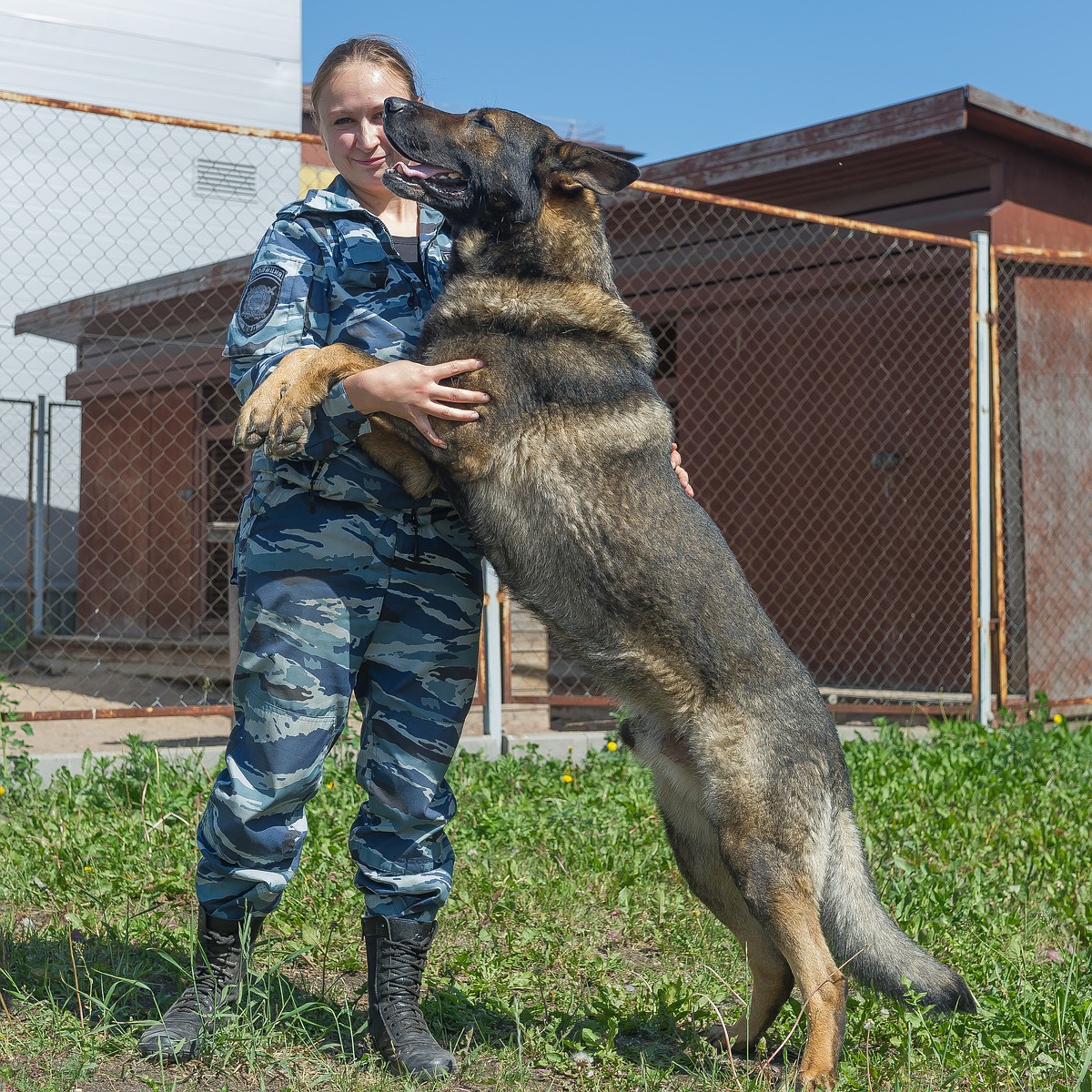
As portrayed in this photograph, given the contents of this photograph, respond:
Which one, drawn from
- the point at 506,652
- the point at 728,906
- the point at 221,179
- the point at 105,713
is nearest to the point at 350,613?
the point at 728,906

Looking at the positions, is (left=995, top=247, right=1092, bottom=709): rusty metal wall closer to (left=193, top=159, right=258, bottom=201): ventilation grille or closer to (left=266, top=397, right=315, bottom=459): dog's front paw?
(left=266, top=397, right=315, bottom=459): dog's front paw

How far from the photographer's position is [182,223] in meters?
14.0

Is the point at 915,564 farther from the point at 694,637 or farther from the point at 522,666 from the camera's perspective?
the point at 694,637

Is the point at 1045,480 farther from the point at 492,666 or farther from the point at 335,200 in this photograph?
the point at 335,200

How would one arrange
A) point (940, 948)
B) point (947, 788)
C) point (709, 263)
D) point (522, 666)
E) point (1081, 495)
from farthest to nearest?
point (709, 263) < point (1081, 495) < point (522, 666) < point (947, 788) < point (940, 948)

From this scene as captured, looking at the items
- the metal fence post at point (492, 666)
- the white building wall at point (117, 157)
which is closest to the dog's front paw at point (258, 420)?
the metal fence post at point (492, 666)

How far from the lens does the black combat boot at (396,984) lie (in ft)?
8.90

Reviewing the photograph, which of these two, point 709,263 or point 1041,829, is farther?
point 709,263

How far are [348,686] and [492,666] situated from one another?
3309mm

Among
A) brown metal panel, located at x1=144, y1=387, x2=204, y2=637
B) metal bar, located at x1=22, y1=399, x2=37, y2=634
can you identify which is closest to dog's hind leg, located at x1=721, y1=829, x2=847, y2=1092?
brown metal panel, located at x1=144, y1=387, x2=204, y2=637

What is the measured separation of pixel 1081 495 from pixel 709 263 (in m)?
3.21

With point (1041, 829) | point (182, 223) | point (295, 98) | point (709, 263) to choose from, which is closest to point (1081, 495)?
point (709, 263)

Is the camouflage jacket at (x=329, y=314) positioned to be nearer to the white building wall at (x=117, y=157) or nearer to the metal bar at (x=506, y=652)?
the metal bar at (x=506, y=652)

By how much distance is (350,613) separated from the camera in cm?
262
